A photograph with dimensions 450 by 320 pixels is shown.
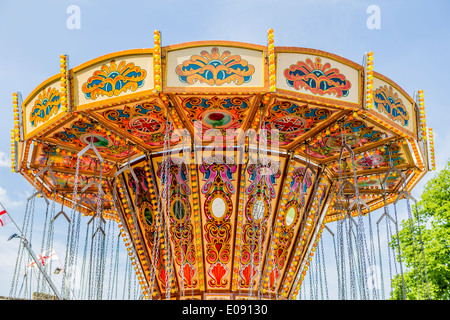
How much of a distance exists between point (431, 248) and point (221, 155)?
7836mm

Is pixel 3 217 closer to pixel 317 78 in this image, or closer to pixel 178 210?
pixel 178 210

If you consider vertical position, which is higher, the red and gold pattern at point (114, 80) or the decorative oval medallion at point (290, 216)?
the red and gold pattern at point (114, 80)

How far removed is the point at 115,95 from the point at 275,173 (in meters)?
3.94

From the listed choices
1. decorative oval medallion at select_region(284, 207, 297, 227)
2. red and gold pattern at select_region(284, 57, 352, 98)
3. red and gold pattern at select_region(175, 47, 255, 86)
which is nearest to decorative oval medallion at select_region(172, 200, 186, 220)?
decorative oval medallion at select_region(284, 207, 297, 227)

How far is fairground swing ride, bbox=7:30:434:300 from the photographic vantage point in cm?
728

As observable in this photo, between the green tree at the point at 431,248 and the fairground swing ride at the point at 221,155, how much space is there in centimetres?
322

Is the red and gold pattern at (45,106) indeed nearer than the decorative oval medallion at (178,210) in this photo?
Yes

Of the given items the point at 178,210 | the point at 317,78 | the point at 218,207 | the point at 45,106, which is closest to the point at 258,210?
the point at 218,207

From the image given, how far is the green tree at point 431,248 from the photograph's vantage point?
45.9ft

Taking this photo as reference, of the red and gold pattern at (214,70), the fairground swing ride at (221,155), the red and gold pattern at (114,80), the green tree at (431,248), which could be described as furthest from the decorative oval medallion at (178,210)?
the green tree at (431,248)

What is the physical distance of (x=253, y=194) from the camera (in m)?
9.98

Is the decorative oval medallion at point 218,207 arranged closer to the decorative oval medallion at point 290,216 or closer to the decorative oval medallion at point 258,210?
the decorative oval medallion at point 258,210
